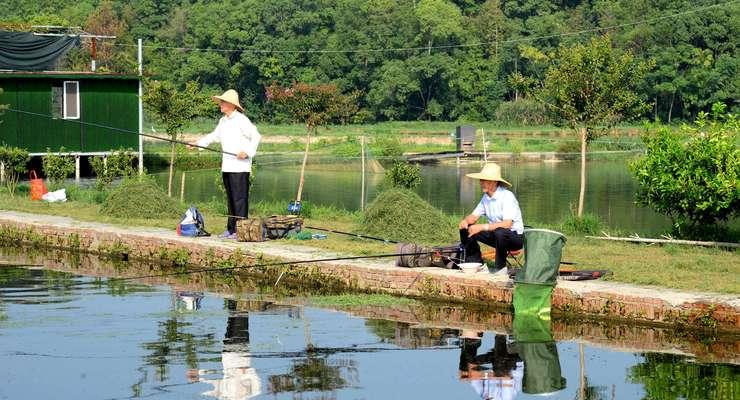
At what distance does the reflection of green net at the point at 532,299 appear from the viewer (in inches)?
502

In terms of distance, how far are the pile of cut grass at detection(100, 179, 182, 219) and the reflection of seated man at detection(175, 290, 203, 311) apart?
5283mm

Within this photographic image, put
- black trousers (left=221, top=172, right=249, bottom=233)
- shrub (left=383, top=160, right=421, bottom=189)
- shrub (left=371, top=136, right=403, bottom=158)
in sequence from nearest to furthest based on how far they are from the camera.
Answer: black trousers (left=221, top=172, right=249, bottom=233)
shrub (left=383, top=160, right=421, bottom=189)
shrub (left=371, top=136, right=403, bottom=158)

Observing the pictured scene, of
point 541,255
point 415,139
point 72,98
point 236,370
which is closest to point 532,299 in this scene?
point 541,255

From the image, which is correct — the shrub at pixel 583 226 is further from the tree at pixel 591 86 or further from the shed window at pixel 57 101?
the shed window at pixel 57 101

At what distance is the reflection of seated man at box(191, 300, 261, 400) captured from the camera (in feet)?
32.9

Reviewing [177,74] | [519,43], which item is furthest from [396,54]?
[177,74]

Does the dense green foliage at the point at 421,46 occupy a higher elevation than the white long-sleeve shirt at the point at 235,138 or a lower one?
higher

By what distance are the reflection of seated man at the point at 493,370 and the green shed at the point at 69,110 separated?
86.6ft

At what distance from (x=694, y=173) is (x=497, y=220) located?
5143mm

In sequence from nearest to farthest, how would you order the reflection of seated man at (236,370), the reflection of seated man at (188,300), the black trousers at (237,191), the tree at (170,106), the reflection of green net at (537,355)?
the reflection of seated man at (236,370) < the reflection of green net at (537,355) < the reflection of seated man at (188,300) < the black trousers at (237,191) < the tree at (170,106)

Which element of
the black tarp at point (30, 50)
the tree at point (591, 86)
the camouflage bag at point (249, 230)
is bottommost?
the camouflage bag at point (249, 230)

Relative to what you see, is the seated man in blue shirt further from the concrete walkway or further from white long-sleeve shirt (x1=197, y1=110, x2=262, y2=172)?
white long-sleeve shirt (x1=197, y1=110, x2=262, y2=172)

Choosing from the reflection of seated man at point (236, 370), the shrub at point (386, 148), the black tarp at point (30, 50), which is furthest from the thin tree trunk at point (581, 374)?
the shrub at point (386, 148)

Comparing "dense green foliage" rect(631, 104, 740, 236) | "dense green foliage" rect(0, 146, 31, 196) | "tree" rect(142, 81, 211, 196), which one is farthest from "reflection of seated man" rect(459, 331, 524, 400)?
"dense green foliage" rect(0, 146, 31, 196)
